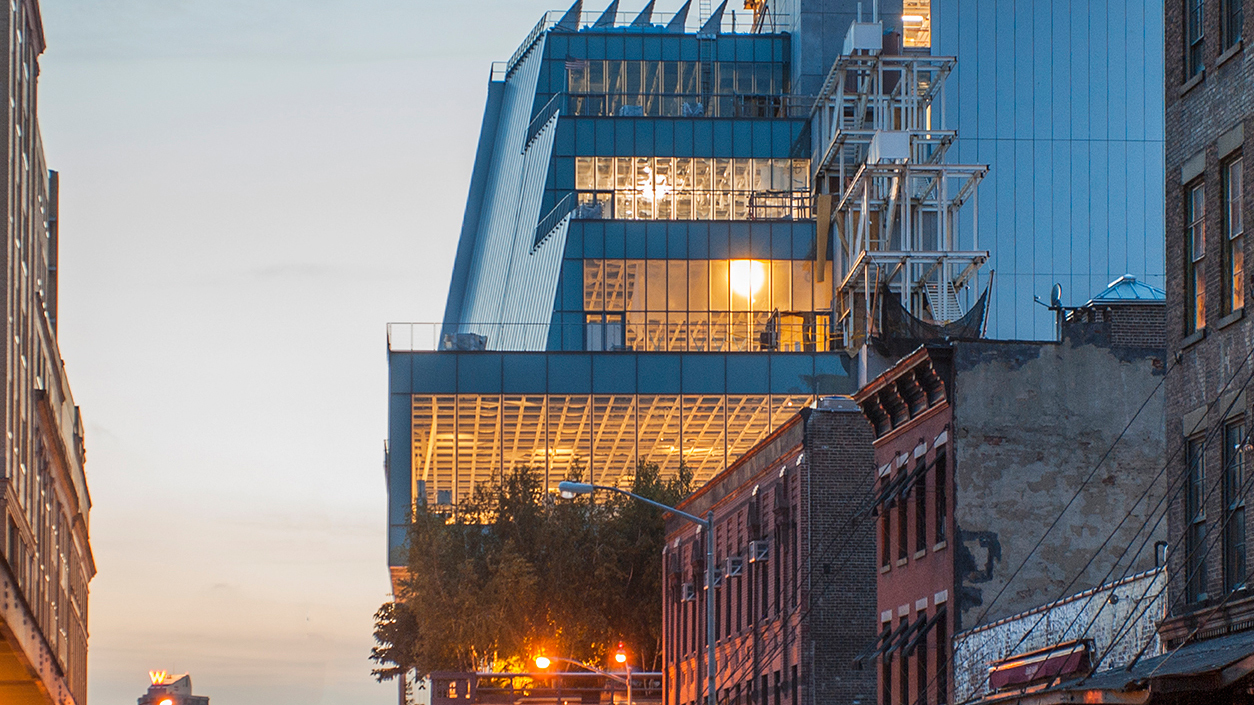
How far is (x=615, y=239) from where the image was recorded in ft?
319

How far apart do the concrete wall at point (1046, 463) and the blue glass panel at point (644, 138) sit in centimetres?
6445

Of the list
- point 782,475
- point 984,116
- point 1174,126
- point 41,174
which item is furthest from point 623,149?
point 1174,126

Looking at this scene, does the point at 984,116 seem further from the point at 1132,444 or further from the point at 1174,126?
the point at 1174,126

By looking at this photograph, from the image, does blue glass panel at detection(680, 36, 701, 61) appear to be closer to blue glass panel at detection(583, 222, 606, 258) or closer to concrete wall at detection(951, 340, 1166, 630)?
blue glass panel at detection(583, 222, 606, 258)

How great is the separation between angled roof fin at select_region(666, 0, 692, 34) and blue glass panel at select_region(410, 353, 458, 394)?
37548 mm

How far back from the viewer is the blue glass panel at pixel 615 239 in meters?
97.1

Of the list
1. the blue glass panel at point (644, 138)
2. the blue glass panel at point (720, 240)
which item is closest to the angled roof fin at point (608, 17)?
the blue glass panel at point (644, 138)

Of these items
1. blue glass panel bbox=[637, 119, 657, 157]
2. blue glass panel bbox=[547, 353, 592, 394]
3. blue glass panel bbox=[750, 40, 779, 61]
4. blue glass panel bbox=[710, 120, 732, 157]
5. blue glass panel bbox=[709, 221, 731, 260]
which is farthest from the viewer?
blue glass panel bbox=[750, 40, 779, 61]

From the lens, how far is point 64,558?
110062mm

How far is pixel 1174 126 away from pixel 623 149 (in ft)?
247

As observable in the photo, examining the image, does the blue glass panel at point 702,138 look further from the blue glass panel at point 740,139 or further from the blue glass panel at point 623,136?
the blue glass panel at point 623,136

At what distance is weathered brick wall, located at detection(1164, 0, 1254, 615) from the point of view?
82.6 feet

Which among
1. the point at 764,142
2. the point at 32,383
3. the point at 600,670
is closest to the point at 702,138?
the point at 764,142

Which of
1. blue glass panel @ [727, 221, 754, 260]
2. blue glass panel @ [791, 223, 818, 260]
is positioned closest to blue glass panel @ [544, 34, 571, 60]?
blue glass panel @ [727, 221, 754, 260]
